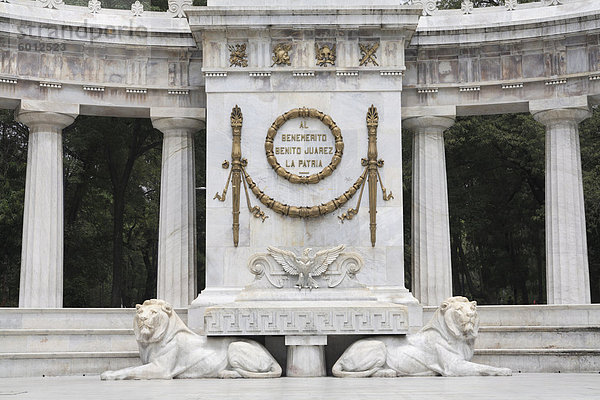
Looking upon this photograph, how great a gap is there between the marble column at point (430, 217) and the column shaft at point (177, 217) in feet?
41.4

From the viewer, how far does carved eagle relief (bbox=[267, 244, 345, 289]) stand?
150 feet

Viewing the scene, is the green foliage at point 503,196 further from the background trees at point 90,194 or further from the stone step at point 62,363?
the stone step at point 62,363

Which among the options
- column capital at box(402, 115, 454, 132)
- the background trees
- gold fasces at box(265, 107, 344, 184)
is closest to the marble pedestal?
gold fasces at box(265, 107, 344, 184)

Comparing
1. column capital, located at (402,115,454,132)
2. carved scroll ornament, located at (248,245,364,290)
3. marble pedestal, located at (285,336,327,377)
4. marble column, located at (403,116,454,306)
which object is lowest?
marble pedestal, located at (285,336,327,377)

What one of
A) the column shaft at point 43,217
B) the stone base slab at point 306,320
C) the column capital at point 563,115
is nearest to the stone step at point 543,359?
the stone base slab at point 306,320

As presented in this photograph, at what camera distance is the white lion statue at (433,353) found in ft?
121

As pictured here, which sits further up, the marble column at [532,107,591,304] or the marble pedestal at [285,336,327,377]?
the marble column at [532,107,591,304]

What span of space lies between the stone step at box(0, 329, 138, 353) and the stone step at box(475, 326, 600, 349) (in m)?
16.2

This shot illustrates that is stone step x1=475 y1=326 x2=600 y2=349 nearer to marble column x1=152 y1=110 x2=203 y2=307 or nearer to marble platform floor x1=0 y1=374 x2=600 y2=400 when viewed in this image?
marble platform floor x1=0 y1=374 x2=600 y2=400

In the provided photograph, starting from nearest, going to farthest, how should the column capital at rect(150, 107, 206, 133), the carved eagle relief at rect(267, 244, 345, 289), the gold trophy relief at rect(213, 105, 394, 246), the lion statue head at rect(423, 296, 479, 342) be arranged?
the lion statue head at rect(423, 296, 479, 342) → the carved eagle relief at rect(267, 244, 345, 289) → the gold trophy relief at rect(213, 105, 394, 246) → the column capital at rect(150, 107, 206, 133)

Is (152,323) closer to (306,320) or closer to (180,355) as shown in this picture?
(180,355)

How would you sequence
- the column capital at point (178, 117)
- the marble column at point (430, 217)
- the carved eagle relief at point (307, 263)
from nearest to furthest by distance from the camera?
the carved eagle relief at point (307, 263), the marble column at point (430, 217), the column capital at point (178, 117)

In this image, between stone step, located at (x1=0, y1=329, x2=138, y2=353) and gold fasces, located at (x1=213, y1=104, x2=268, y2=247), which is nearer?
stone step, located at (x1=0, y1=329, x2=138, y2=353)

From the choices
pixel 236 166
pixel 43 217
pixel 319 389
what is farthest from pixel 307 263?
pixel 43 217
